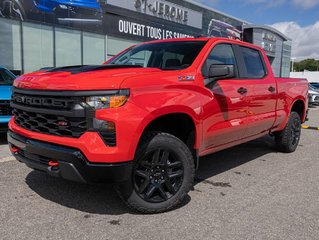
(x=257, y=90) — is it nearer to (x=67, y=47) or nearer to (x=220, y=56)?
(x=220, y=56)

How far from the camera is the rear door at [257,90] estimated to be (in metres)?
4.90

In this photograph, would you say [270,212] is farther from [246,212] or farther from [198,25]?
[198,25]

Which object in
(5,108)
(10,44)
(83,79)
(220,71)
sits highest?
(10,44)

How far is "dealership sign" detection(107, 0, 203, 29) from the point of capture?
1939cm

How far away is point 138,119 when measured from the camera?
3172mm

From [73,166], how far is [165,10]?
19972 mm

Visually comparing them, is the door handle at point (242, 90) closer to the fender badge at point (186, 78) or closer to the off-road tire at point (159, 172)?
the fender badge at point (186, 78)

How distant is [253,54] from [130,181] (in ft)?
10.3

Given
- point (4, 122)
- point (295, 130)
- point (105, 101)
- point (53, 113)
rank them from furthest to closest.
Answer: point (295, 130), point (4, 122), point (53, 113), point (105, 101)

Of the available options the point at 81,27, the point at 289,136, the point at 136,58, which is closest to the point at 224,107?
the point at 136,58

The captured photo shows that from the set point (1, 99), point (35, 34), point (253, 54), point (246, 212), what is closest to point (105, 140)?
point (246, 212)

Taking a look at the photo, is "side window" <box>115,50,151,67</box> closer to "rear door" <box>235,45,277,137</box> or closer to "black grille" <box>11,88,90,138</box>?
"rear door" <box>235,45,277,137</box>

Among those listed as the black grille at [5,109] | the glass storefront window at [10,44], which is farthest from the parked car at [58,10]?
the black grille at [5,109]

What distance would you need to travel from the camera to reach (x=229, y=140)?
4602 millimetres
